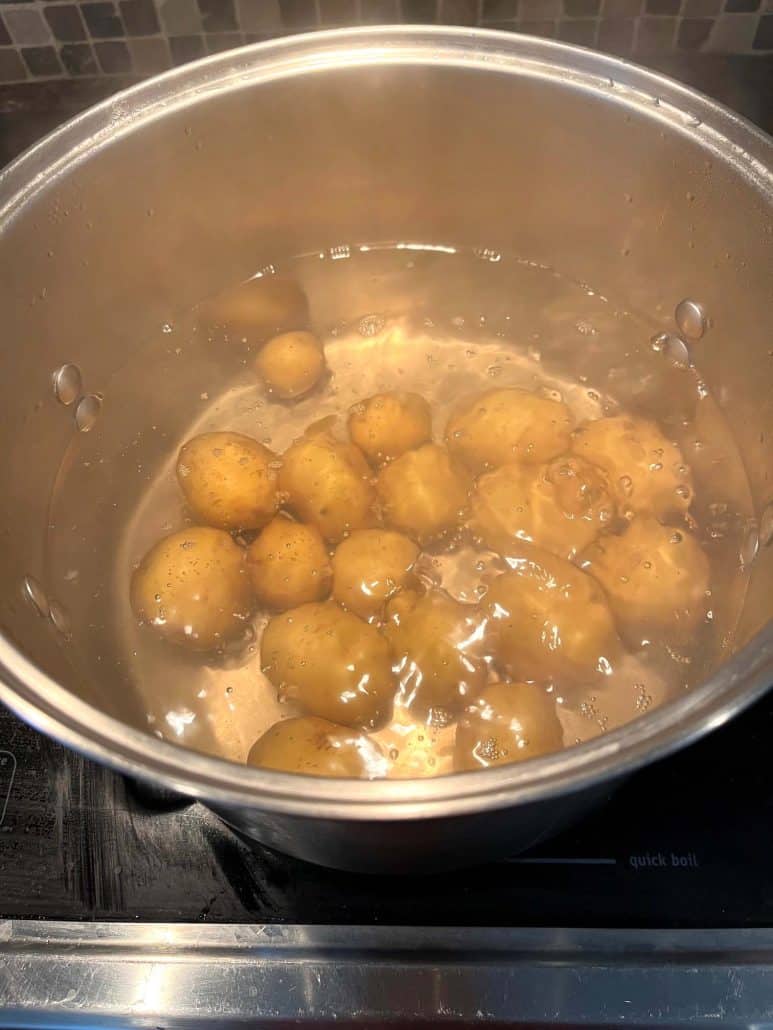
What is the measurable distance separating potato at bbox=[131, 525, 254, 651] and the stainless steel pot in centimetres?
8

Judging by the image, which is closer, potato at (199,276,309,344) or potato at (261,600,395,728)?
potato at (261,600,395,728)

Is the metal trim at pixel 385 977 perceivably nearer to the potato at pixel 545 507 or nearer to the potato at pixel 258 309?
the potato at pixel 545 507

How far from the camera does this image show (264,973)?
0.66m

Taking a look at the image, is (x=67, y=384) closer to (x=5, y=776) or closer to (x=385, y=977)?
(x=5, y=776)

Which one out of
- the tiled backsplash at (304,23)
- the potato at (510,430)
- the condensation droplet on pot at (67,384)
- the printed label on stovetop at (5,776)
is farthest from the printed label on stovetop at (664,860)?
the tiled backsplash at (304,23)

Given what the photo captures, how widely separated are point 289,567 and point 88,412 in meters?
0.36

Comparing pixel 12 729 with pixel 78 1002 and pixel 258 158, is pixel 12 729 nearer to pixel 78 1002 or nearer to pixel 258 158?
pixel 78 1002

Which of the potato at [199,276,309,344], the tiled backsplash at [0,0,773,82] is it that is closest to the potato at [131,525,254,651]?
the potato at [199,276,309,344]

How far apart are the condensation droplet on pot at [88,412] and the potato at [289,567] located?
0.30 metres

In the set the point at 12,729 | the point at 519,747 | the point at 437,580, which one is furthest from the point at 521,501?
the point at 12,729

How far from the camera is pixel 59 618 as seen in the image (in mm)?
848

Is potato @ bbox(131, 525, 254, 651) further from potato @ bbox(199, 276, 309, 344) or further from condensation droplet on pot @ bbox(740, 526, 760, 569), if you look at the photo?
condensation droplet on pot @ bbox(740, 526, 760, 569)

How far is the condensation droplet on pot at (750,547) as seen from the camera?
0.87m

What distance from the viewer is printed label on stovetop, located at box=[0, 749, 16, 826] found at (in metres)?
0.74
